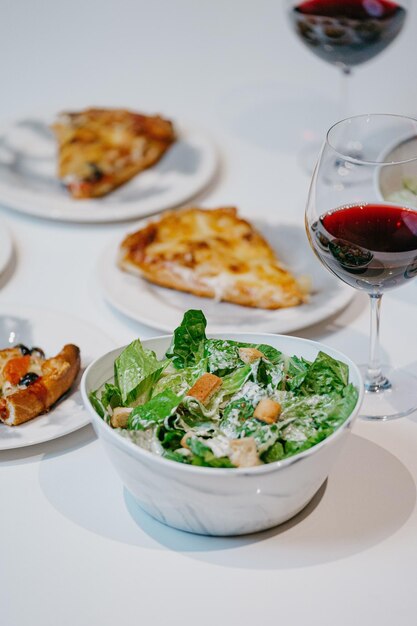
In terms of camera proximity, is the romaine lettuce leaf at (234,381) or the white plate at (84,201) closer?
the romaine lettuce leaf at (234,381)

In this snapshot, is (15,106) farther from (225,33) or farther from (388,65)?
(388,65)

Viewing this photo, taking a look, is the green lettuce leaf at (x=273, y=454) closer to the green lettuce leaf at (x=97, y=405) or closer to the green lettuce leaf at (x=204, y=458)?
the green lettuce leaf at (x=204, y=458)

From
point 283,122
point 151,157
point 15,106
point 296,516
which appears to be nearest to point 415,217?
point 296,516

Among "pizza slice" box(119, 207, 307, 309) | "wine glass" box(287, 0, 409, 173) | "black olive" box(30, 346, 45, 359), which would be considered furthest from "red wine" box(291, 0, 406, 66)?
"black olive" box(30, 346, 45, 359)

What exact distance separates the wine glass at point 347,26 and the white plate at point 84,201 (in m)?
0.40

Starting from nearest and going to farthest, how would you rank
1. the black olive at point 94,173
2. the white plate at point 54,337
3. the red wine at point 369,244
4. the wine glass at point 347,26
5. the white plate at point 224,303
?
the red wine at point 369,244 < the white plate at point 54,337 < the white plate at point 224,303 < the wine glass at point 347,26 < the black olive at point 94,173

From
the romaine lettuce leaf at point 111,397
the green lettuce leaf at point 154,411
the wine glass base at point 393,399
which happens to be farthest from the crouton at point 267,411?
the wine glass base at point 393,399

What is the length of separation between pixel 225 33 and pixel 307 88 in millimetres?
461

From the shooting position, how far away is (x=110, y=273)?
195 centimetres

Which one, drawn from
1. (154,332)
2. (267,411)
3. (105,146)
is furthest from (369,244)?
(105,146)

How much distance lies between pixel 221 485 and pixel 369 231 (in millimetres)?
489

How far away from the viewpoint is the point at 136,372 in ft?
4.48

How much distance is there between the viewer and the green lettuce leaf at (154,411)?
4.11 feet

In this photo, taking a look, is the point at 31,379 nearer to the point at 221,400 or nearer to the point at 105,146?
the point at 221,400
